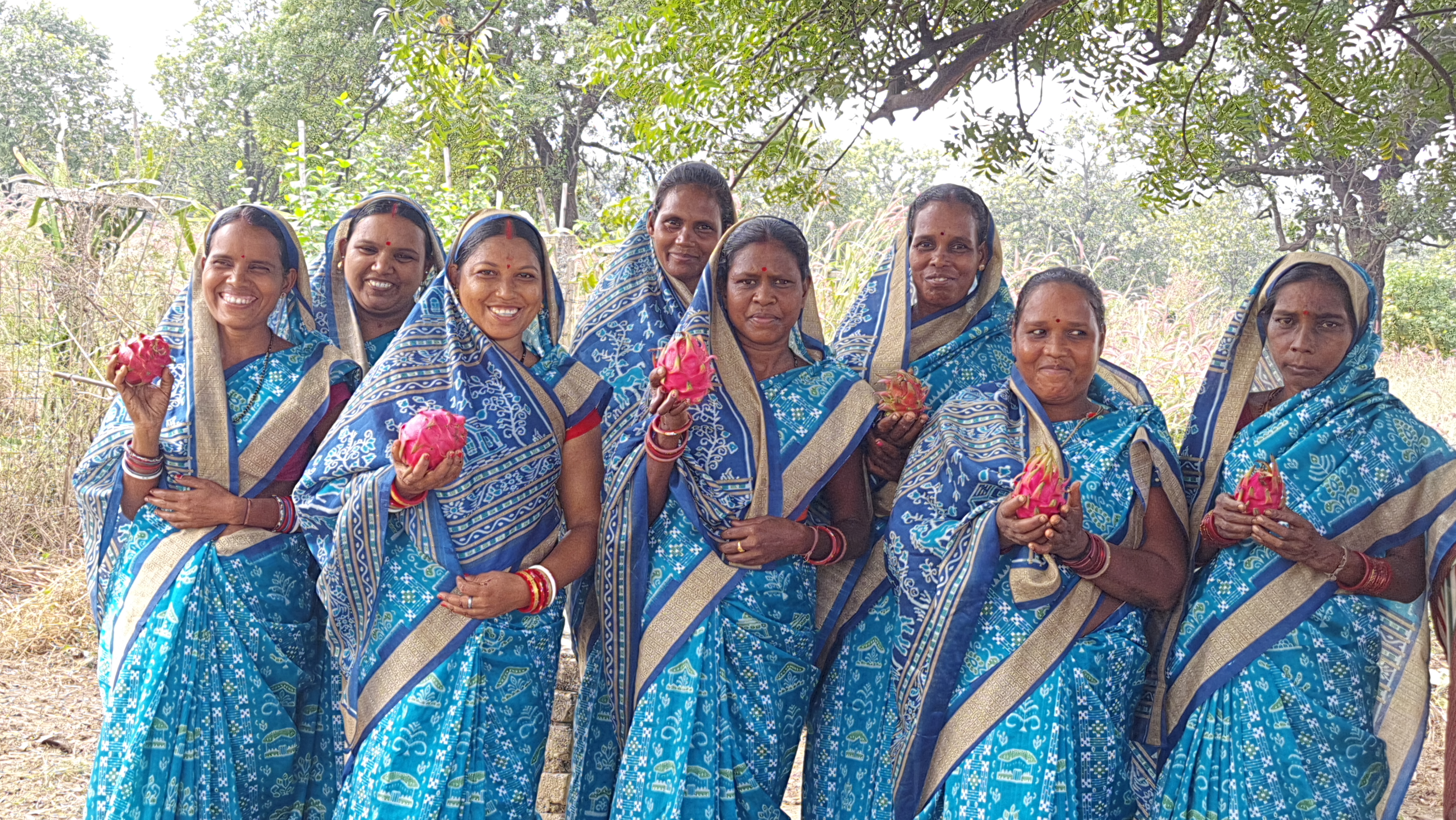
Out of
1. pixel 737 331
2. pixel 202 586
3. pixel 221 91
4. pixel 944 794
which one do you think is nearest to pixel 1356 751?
pixel 944 794

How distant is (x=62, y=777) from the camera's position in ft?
14.8

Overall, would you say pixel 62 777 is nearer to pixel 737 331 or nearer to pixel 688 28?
pixel 737 331

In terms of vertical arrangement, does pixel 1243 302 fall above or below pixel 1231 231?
below

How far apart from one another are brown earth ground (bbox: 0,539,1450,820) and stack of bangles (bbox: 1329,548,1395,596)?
7.86ft

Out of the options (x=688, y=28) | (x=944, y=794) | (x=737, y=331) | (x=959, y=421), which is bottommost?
(x=944, y=794)

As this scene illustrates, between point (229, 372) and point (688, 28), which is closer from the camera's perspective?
point (229, 372)

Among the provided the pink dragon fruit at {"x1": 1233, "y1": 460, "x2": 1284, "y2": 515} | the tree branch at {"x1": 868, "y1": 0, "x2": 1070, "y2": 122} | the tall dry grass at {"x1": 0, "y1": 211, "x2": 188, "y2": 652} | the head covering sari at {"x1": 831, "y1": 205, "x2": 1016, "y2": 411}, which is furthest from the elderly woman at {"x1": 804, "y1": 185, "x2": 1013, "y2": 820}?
the tall dry grass at {"x1": 0, "y1": 211, "x2": 188, "y2": 652}

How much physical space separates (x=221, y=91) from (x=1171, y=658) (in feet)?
75.2

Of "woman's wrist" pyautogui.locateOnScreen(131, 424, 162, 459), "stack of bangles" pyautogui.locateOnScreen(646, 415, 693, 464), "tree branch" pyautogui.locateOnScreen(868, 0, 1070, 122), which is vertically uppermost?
"tree branch" pyautogui.locateOnScreen(868, 0, 1070, 122)

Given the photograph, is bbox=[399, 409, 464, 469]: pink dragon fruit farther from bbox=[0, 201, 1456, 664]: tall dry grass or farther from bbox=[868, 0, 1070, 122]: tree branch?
bbox=[0, 201, 1456, 664]: tall dry grass

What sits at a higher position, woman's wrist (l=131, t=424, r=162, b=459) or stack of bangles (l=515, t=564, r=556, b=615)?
woman's wrist (l=131, t=424, r=162, b=459)

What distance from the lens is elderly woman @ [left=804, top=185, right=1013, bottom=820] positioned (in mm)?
3207

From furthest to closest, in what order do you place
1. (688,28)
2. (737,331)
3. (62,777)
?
(62,777)
(688,28)
(737,331)

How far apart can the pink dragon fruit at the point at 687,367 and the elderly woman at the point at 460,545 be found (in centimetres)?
46
